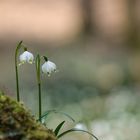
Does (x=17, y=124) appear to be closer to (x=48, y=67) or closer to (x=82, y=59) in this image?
(x=48, y=67)

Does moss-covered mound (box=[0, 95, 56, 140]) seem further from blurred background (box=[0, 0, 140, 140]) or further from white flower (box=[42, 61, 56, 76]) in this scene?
blurred background (box=[0, 0, 140, 140])

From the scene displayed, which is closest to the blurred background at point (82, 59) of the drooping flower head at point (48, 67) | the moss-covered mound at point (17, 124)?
the drooping flower head at point (48, 67)

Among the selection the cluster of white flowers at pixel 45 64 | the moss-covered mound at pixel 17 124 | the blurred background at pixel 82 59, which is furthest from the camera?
the blurred background at pixel 82 59

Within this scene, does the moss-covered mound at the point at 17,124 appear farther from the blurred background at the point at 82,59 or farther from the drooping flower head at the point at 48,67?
the blurred background at the point at 82,59

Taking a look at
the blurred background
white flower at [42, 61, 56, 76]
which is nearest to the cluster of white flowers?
white flower at [42, 61, 56, 76]

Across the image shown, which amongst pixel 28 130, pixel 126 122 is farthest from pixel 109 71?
pixel 28 130

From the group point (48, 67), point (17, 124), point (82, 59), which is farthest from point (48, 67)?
point (82, 59)
